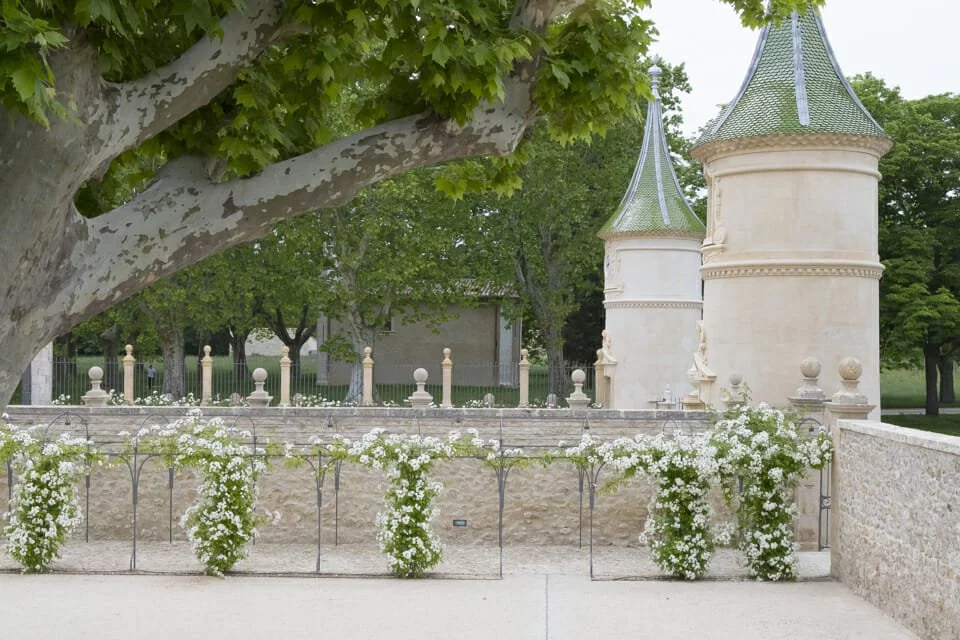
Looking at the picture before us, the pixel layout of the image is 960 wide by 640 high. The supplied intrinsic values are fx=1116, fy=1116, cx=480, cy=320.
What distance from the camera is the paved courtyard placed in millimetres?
11016

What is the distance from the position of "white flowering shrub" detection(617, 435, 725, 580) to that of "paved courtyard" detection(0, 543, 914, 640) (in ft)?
1.17

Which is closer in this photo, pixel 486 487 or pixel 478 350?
pixel 486 487

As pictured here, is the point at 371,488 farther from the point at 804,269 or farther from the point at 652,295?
the point at 652,295

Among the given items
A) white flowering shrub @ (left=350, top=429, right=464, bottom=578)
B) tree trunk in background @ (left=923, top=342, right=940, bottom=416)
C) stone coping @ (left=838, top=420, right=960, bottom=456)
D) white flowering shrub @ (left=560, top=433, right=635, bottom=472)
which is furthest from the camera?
tree trunk in background @ (left=923, top=342, right=940, bottom=416)

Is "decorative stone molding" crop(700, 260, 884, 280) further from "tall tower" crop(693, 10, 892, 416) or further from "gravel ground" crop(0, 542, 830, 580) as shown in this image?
"gravel ground" crop(0, 542, 830, 580)

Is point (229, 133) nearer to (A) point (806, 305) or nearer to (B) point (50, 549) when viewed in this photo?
(B) point (50, 549)

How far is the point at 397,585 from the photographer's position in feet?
44.8

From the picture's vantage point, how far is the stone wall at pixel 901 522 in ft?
33.0

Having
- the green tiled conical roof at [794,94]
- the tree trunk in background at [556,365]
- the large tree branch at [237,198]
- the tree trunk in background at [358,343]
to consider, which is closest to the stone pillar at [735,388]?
the green tiled conical roof at [794,94]

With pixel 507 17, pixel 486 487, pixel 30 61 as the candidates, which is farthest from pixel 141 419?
pixel 30 61

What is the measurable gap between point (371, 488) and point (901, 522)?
26.8 ft

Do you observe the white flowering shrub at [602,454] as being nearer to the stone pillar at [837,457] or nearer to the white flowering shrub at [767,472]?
the white flowering shrub at [767,472]

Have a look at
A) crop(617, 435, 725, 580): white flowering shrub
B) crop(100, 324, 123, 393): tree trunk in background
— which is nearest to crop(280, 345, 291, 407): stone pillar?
→ crop(100, 324, 123, 393): tree trunk in background

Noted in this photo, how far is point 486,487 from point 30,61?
1302cm
